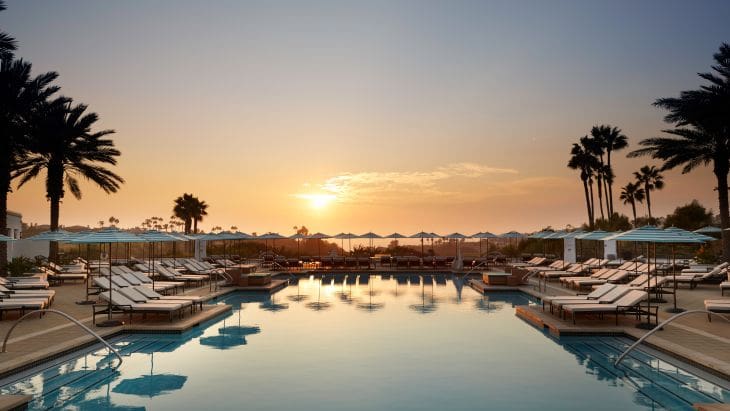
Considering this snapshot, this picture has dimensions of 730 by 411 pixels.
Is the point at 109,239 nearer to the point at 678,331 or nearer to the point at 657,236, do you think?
the point at 678,331

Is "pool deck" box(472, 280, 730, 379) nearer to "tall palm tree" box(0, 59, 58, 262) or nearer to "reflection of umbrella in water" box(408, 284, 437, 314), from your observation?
"reflection of umbrella in water" box(408, 284, 437, 314)

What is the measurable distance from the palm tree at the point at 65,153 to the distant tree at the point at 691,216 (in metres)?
40.6

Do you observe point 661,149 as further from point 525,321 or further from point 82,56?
point 82,56

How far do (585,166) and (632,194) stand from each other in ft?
62.6

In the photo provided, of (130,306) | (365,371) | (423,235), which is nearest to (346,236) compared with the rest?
(423,235)

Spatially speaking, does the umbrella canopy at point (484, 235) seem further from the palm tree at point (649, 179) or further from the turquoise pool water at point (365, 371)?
the palm tree at point (649, 179)

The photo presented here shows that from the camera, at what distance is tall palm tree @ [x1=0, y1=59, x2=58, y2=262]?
2030cm

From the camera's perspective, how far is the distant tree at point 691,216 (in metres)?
39.7

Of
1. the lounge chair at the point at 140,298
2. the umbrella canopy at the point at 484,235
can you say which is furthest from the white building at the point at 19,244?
the umbrella canopy at the point at 484,235

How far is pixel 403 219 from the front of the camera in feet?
149

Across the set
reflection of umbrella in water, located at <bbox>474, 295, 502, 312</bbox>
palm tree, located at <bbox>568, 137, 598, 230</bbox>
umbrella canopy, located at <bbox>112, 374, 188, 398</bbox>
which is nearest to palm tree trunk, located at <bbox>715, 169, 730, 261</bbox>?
reflection of umbrella in water, located at <bbox>474, 295, 502, 312</bbox>

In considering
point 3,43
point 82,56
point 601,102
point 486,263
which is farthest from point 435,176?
point 3,43

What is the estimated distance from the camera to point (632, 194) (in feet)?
178

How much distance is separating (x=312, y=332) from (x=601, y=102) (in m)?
19.2
